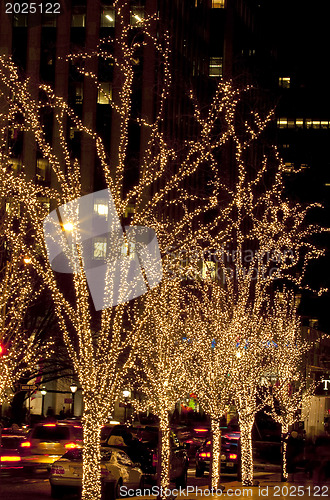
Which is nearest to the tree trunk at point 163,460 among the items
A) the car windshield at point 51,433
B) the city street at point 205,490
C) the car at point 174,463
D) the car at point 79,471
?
the city street at point 205,490

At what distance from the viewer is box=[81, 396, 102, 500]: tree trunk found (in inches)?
478

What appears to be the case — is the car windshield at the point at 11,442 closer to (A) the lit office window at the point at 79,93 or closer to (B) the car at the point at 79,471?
(B) the car at the point at 79,471

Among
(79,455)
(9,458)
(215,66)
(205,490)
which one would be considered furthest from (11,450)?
(215,66)

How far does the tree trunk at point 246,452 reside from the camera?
2125cm

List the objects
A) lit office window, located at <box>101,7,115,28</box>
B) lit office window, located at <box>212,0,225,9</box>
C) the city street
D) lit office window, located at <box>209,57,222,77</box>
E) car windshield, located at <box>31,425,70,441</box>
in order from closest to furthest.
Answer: the city street < car windshield, located at <box>31,425,70,441</box> < lit office window, located at <box>101,7,115,28</box> < lit office window, located at <box>209,57,222,77</box> < lit office window, located at <box>212,0,225,9</box>

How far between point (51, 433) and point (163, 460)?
11075mm

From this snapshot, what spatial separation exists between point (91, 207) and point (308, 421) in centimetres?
1951

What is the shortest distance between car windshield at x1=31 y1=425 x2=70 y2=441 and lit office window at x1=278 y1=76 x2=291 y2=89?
86863mm

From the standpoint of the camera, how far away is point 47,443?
2553 centimetres

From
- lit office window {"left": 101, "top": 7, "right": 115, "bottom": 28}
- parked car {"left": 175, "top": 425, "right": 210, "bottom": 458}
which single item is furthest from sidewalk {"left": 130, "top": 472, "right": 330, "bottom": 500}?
lit office window {"left": 101, "top": 7, "right": 115, "bottom": 28}

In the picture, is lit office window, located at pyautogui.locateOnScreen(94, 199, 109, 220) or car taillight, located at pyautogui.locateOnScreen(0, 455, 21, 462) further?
lit office window, located at pyautogui.locateOnScreen(94, 199, 109, 220)

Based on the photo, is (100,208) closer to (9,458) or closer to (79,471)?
(9,458)

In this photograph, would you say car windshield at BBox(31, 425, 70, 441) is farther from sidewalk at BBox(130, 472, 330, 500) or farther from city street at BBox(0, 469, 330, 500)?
sidewalk at BBox(130, 472, 330, 500)

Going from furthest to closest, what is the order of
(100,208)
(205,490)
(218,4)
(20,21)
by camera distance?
1. (218,4)
2. (20,21)
3. (100,208)
4. (205,490)
